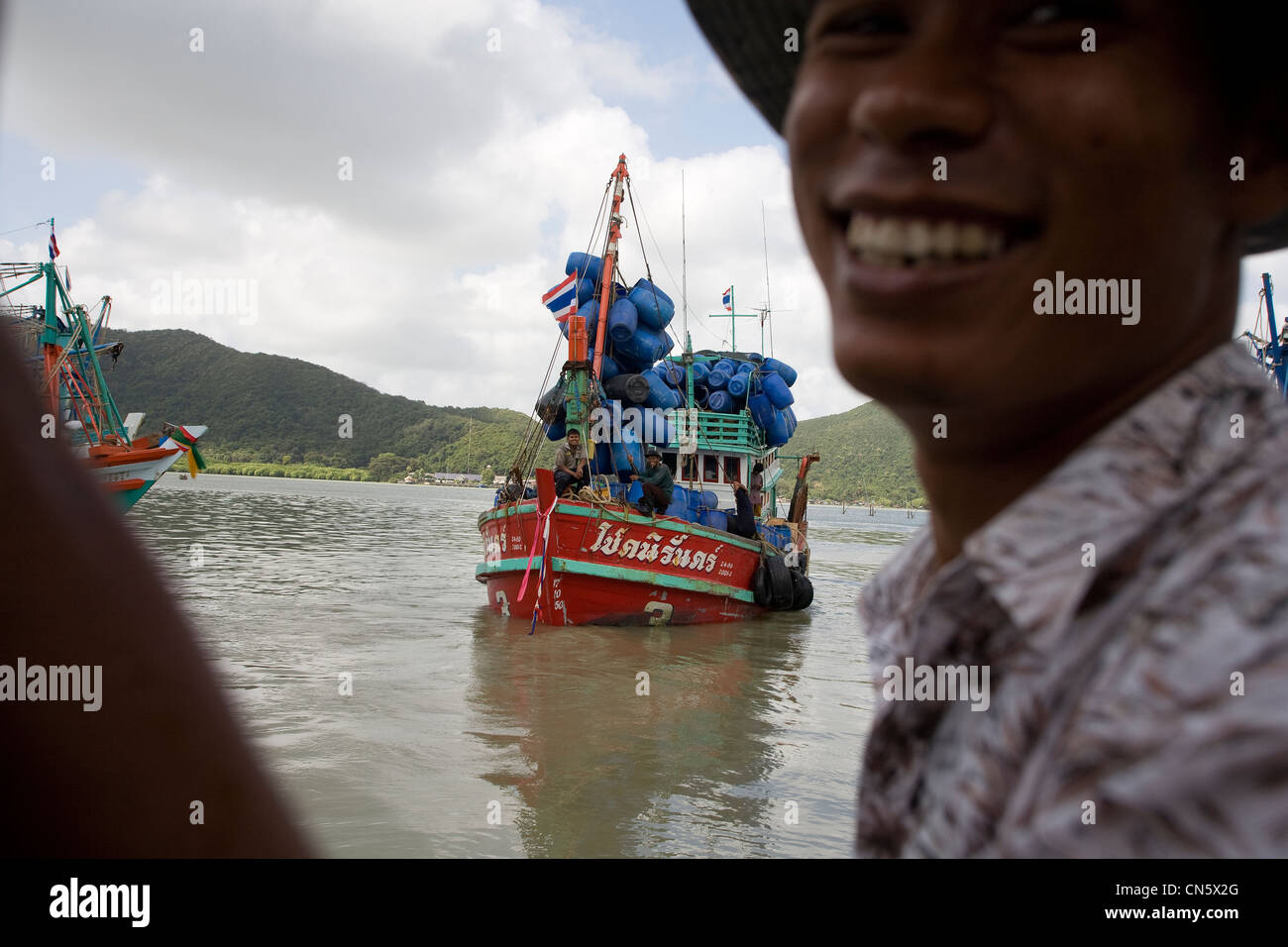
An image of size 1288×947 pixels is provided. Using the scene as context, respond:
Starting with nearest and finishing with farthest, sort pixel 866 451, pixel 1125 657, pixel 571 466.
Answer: pixel 1125 657 → pixel 571 466 → pixel 866 451

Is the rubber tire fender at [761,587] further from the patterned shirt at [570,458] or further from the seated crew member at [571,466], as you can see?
the patterned shirt at [570,458]

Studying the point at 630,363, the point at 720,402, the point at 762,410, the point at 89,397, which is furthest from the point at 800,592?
the point at 89,397

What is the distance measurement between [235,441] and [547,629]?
77615mm

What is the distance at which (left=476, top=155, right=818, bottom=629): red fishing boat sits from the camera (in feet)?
37.1

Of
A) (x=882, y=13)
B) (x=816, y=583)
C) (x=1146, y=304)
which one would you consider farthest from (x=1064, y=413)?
(x=816, y=583)

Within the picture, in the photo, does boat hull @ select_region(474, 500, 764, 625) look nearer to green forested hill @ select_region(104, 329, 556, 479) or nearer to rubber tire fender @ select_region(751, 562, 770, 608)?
rubber tire fender @ select_region(751, 562, 770, 608)

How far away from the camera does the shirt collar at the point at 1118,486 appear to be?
2.26 ft

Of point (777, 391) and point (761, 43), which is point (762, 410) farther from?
point (761, 43)

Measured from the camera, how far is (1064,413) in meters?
0.88

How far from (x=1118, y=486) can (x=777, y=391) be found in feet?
54.4

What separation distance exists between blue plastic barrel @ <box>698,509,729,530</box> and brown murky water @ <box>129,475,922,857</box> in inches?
70.2

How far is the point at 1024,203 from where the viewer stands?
87 cm

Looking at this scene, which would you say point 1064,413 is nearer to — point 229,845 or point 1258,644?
point 1258,644

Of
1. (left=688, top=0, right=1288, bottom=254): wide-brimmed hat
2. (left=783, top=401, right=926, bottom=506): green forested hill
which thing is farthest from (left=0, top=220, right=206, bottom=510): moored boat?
(left=783, top=401, right=926, bottom=506): green forested hill
